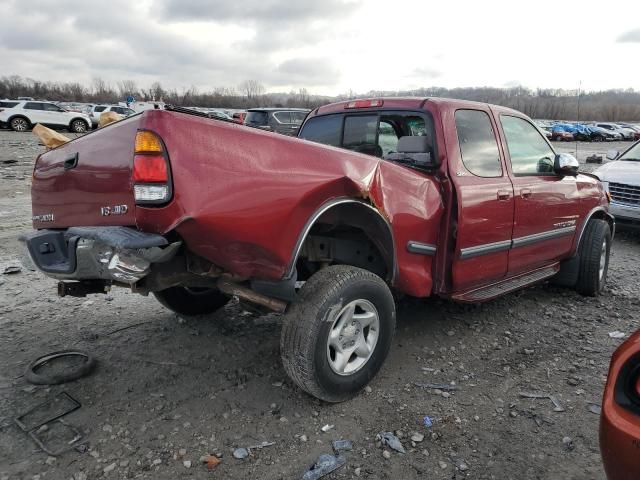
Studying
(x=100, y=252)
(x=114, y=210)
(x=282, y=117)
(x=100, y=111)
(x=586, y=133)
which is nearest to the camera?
(x=100, y=252)

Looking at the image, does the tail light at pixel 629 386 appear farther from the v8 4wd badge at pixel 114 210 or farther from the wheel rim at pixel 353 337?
the v8 4wd badge at pixel 114 210

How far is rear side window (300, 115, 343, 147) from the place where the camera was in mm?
4164

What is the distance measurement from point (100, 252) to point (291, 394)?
4.79 feet

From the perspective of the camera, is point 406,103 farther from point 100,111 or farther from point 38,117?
point 100,111

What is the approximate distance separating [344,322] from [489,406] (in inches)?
40.9

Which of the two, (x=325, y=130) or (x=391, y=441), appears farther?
(x=325, y=130)

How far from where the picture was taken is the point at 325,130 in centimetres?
425

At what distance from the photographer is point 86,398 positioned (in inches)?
117

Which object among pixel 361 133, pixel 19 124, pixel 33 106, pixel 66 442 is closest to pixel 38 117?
pixel 33 106

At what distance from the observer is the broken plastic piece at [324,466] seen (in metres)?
2.34

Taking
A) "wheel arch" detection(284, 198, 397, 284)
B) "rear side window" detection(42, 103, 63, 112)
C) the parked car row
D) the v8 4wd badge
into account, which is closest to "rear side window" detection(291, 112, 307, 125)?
"wheel arch" detection(284, 198, 397, 284)

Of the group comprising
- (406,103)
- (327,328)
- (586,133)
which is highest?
(586,133)

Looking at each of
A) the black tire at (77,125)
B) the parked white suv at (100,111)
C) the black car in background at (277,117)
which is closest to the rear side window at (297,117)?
the black car in background at (277,117)

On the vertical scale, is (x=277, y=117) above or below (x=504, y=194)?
above
